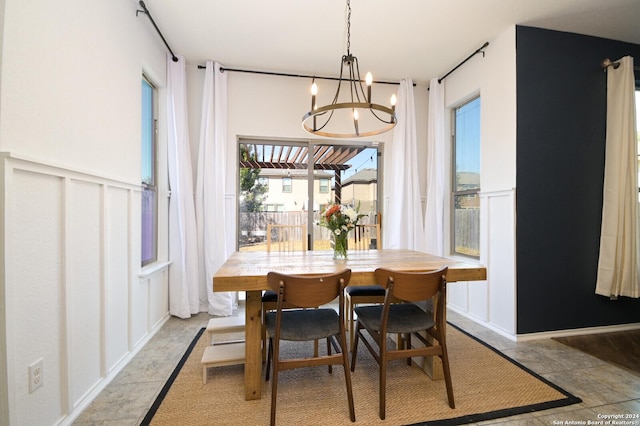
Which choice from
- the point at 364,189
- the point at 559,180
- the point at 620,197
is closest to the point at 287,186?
the point at 364,189

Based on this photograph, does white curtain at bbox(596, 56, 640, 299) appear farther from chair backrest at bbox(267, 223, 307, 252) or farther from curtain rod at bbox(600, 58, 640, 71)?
chair backrest at bbox(267, 223, 307, 252)

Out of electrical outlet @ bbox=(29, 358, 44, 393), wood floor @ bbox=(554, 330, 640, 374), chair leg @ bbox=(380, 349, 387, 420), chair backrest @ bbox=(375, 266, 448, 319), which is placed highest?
chair backrest @ bbox=(375, 266, 448, 319)

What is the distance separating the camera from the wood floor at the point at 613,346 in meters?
2.21

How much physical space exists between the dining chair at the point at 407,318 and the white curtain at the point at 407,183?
178 cm

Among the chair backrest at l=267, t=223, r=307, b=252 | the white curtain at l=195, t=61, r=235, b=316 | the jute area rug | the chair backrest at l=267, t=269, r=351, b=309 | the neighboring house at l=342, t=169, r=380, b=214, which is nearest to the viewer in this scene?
the chair backrest at l=267, t=269, r=351, b=309

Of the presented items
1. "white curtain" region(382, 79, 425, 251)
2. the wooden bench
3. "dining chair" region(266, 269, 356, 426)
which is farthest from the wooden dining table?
"white curtain" region(382, 79, 425, 251)

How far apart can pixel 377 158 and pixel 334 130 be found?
0.75 m

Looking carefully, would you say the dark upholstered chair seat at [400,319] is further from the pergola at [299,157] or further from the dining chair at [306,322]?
the pergola at [299,157]

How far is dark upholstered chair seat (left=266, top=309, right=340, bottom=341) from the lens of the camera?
161 centimetres

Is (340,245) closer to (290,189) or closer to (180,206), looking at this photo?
(290,189)

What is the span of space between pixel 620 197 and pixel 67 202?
432 centimetres

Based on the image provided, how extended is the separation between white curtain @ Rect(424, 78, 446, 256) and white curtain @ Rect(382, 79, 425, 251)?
0.41 ft

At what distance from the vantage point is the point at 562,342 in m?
2.55

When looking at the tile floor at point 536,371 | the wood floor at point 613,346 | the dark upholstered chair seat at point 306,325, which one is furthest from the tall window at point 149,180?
the wood floor at point 613,346
